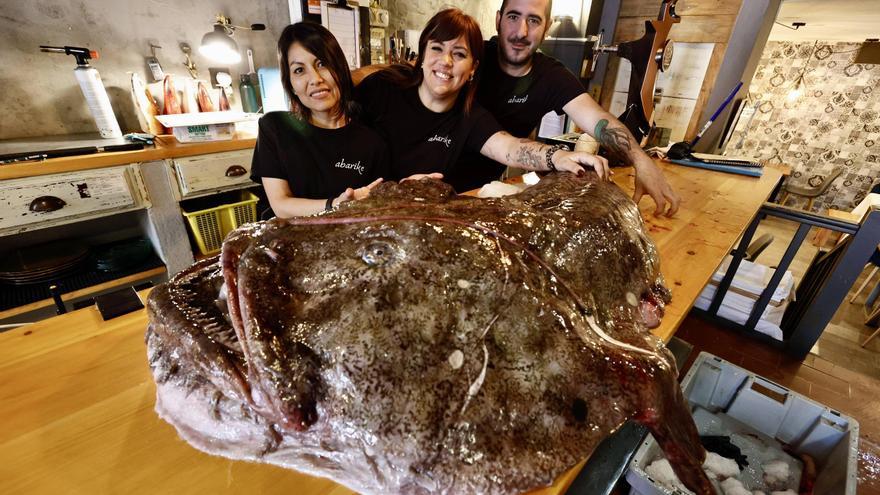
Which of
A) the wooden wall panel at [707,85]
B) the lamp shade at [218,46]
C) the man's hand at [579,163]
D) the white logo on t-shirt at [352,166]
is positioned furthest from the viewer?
the wooden wall panel at [707,85]

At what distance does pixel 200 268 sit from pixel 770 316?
130 inches

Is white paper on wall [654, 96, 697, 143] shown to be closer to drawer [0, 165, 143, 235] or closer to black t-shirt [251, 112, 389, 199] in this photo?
black t-shirt [251, 112, 389, 199]

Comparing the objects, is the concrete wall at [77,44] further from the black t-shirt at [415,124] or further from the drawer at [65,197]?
the black t-shirt at [415,124]

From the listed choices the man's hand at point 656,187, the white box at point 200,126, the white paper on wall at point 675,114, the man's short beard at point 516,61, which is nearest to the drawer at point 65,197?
the white box at point 200,126

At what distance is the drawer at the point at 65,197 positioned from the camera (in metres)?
1.95

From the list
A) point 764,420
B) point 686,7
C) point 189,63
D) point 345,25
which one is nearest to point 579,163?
point 764,420

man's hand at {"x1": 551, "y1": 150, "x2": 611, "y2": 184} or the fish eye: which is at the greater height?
the fish eye

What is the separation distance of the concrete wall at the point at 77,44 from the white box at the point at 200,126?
53cm

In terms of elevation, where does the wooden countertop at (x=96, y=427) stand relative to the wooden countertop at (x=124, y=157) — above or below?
below

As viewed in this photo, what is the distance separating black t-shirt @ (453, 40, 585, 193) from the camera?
2357 mm

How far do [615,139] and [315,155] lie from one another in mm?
1620

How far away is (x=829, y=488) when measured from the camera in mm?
1523

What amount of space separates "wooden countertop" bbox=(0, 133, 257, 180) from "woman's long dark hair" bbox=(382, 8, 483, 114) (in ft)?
4.05

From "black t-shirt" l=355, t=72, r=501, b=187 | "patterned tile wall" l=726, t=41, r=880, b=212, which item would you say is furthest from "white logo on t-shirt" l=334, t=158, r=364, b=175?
"patterned tile wall" l=726, t=41, r=880, b=212
